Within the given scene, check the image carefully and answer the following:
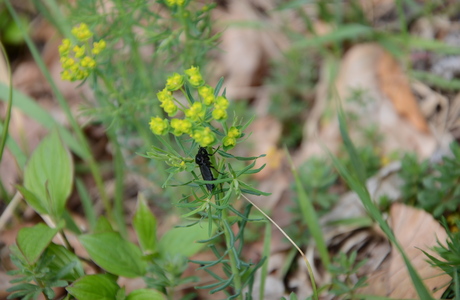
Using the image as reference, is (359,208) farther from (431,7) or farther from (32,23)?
(32,23)

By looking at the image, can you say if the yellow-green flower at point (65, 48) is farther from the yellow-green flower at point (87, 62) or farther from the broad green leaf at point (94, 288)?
the broad green leaf at point (94, 288)

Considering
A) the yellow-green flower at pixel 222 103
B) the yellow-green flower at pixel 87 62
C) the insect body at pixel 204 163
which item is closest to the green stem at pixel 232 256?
the insect body at pixel 204 163

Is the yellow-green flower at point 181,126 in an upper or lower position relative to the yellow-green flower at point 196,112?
lower

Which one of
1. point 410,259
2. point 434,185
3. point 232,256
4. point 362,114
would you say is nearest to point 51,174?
point 232,256

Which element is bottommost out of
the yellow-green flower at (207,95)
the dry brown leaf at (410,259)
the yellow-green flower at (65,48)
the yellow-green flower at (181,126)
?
the dry brown leaf at (410,259)

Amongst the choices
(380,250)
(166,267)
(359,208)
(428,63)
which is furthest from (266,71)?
(166,267)

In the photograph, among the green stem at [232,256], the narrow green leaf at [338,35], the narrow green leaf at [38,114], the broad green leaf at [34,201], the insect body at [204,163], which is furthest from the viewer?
the narrow green leaf at [338,35]
